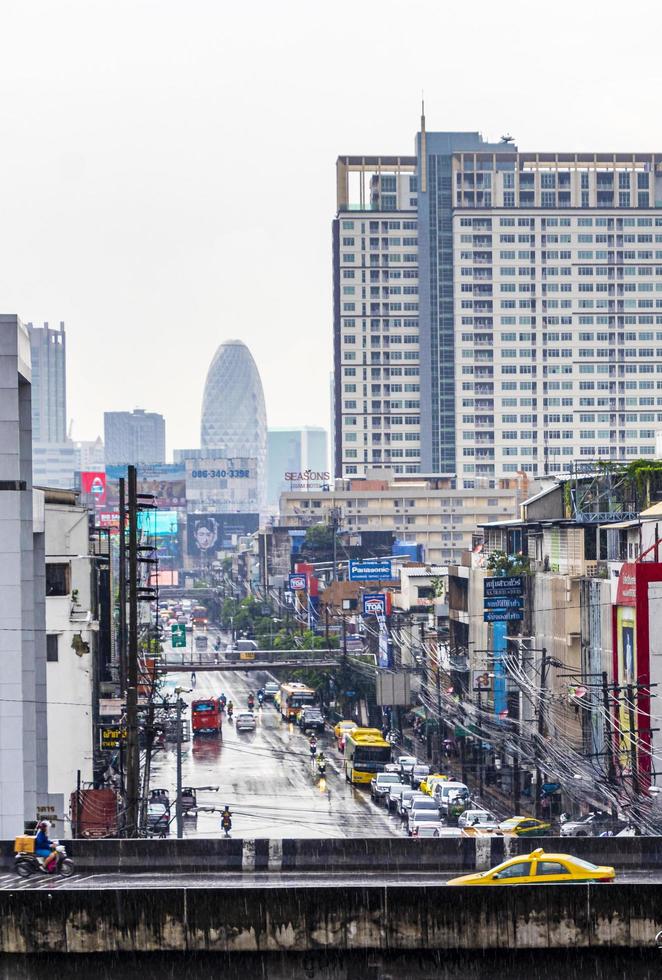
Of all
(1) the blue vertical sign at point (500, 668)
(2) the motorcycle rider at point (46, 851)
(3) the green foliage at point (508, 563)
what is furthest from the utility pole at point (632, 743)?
(2) the motorcycle rider at point (46, 851)

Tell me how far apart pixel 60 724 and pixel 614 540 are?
78.4 feet

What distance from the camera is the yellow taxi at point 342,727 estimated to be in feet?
300

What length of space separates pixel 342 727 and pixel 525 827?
4034 cm

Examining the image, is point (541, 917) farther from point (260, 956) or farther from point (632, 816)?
point (632, 816)

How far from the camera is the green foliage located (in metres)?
79.5

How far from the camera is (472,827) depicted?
5456 cm

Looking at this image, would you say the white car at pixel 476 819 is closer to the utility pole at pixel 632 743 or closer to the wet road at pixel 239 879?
the utility pole at pixel 632 743

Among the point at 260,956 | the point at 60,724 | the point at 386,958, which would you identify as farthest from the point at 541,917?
the point at 60,724

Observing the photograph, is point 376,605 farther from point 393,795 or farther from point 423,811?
point 423,811

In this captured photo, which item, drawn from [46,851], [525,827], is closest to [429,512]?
[525,827]

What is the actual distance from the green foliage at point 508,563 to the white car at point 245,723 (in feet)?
70.0

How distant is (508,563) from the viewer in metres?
82.1

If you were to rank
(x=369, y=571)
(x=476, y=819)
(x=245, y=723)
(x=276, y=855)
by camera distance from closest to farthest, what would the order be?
(x=276, y=855), (x=476, y=819), (x=245, y=723), (x=369, y=571)

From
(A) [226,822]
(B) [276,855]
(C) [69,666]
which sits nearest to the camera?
(B) [276,855]
